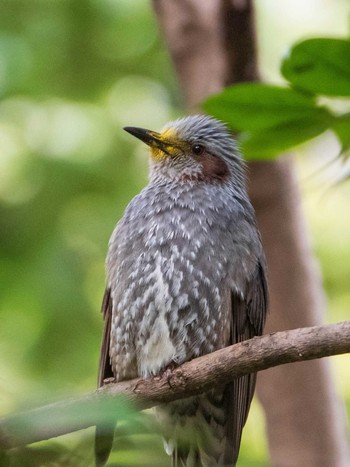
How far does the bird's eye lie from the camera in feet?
15.6

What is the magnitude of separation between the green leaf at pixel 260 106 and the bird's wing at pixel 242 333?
1.55 meters

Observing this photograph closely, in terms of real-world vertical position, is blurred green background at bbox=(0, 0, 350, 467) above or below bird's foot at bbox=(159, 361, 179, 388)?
above

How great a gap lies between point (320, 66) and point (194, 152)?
8.40ft

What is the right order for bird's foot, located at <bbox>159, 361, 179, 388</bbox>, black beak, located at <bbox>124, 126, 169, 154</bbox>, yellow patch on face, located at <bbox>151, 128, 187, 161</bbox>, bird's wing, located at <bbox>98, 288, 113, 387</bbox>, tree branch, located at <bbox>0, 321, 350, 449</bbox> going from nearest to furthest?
tree branch, located at <bbox>0, 321, 350, 449</bbox>
bird's foot, located at <bbox>159, 361, 179, 388</bbox>
bird's wing, located at <bbox>98, 288, 113, 387</bbox>
black beak, located at <bbox>124, 126, 169, 154</bbox>
yellow patch on face, located at <bbox>151, 128, 187, 161</bbox>

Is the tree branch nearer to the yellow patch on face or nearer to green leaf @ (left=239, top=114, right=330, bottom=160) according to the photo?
green leaf @ (left=239, top=114, right=330, bottom=160)

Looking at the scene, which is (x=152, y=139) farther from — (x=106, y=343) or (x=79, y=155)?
(x=79, y=155)

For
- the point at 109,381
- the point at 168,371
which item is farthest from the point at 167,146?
the point at 168,371

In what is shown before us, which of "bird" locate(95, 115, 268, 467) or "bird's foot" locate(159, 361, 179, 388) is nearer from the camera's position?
"bird's foot" locate(159, 361, 179, 388)

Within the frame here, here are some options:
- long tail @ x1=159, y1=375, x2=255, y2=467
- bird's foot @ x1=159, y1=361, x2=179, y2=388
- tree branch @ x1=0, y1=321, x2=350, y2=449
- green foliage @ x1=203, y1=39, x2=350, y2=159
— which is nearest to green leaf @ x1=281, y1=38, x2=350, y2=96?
green foliage @ x1=203, y1=39, x2=350, y2=159

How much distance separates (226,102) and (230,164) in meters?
2.23

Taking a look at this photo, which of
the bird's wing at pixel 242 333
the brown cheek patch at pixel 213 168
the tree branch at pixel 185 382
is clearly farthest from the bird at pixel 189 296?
the tree branch at pixel 185 382

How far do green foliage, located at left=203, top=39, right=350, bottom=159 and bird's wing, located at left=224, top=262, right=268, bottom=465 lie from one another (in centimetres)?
145

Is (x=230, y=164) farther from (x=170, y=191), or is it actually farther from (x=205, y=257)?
(x=205, y=257)

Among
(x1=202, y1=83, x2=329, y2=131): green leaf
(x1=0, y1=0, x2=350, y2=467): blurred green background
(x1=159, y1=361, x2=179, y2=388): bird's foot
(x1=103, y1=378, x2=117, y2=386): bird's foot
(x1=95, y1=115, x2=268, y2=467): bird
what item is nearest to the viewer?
(x1=202, y1=83, x2=329, y2=131): green leaf
